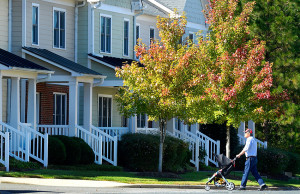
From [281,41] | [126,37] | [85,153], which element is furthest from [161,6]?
[85,153]

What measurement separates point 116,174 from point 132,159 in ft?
8.92

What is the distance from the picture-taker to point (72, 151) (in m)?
26.9

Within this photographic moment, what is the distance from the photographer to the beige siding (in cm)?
2959

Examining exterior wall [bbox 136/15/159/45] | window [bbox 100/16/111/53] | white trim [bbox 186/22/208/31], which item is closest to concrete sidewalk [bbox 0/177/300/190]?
window [bbox 100/16/111/53]

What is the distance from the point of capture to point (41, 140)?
1012 inches

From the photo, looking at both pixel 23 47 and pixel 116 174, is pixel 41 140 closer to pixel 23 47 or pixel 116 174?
pixel 116 174

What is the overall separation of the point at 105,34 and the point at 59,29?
2963 millimetres

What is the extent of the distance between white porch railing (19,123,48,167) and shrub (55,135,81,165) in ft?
3.01

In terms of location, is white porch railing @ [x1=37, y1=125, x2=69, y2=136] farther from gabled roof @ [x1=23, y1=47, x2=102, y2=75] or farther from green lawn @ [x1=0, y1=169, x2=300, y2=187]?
green lawn @ [x1=0, y1=169, x2=300, y2=187]

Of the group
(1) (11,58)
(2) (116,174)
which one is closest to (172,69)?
(2) (116,174)

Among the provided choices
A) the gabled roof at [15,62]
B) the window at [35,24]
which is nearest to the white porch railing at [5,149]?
the gabled roof at [15,62]

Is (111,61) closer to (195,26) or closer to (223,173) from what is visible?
(195,26)

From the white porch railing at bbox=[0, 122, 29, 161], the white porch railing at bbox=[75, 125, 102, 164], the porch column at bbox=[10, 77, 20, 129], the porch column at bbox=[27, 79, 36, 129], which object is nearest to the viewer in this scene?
the white porch railing at bbox=[0, 122, 29, 161]

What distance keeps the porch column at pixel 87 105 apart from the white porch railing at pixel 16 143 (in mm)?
3746
